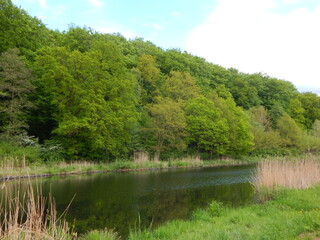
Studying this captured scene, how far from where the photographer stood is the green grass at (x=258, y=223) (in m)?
6.23

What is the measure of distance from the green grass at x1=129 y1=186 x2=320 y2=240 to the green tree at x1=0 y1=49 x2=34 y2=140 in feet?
63.6

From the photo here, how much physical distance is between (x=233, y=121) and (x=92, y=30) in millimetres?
28182

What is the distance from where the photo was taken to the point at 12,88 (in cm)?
2236

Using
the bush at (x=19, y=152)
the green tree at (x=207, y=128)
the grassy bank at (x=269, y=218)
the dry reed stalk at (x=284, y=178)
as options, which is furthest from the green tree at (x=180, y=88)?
the grassy bank at (x=269, y=218)

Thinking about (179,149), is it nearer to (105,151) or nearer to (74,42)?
(105,151)

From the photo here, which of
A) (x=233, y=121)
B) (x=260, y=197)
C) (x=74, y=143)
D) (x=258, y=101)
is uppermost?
(x=258, y=101)

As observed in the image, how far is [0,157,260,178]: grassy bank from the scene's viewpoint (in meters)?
17.5

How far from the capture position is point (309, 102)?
231 feet

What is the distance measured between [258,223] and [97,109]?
70.3ft

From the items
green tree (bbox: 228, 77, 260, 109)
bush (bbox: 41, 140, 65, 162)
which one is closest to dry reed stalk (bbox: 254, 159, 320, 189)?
bush (bbox: 41, 140, 65, 162)

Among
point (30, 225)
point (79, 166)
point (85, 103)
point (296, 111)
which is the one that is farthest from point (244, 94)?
point (30, 225)

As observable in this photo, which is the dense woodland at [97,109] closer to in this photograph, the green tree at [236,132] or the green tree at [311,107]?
the green tree at [236,132]

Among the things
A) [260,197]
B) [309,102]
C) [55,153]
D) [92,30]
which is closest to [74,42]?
[92,30]

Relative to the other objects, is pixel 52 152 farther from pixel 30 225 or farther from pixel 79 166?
pixel 30 225
